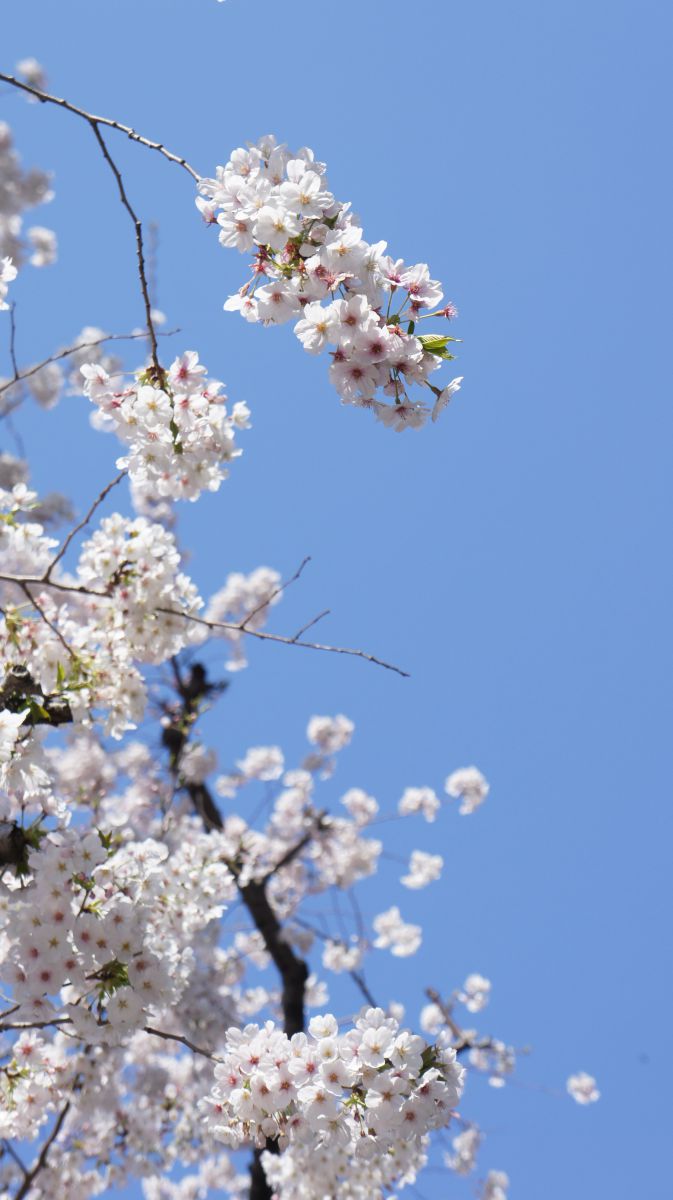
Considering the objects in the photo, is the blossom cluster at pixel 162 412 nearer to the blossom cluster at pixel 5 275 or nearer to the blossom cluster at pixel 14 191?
the blossom cluster at pixel 5 275

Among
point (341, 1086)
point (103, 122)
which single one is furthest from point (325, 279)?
point (341, 1086)

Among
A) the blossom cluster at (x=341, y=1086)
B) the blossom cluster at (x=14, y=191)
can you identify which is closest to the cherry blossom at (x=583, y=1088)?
the blossom cluster at (x=341, y=1086)

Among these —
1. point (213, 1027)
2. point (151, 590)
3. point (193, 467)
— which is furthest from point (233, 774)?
Answer: point (193, 467)

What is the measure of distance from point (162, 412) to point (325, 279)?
0.99 meters

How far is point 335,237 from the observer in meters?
2.25

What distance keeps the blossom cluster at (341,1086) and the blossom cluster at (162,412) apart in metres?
2.11

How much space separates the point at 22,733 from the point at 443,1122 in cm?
211

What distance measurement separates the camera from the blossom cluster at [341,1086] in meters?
2.70

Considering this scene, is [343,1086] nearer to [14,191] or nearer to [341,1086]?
[341,1086]

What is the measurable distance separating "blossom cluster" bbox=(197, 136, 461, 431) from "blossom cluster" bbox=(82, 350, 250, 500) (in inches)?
25.7

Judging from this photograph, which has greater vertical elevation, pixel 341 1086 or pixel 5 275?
pixel 5 275

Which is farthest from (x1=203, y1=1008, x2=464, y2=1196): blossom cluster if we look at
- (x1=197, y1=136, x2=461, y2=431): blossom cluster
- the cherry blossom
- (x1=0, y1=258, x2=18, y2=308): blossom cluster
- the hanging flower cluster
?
the cherry blossom

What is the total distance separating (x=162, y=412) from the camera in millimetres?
3061

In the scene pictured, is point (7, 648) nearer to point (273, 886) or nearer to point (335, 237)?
point (335, 237)
